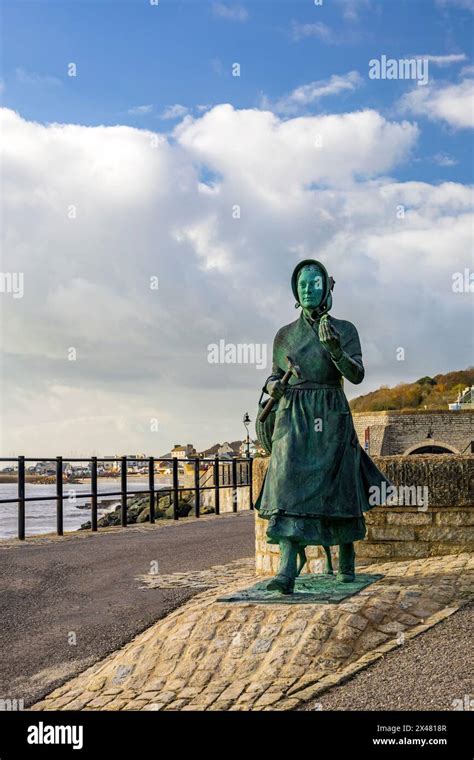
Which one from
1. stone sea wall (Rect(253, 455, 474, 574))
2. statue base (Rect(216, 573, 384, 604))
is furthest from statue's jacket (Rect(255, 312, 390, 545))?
Result: stone sea wall (Rect(253, 455, 474, 574))

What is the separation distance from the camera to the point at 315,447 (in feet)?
22.3

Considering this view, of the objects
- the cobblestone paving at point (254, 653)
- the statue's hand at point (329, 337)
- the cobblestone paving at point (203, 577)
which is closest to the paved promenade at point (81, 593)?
the cobblestone paving at point (203, 577)

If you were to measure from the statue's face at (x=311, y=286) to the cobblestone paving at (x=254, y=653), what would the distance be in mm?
2211

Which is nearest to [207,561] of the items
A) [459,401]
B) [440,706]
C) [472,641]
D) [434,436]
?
[472,641]

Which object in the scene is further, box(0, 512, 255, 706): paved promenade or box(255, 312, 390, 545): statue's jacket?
box(0, 512, 255, 706): paved promenade

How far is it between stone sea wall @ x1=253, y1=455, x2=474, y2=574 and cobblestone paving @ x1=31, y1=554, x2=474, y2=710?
2.10 metres

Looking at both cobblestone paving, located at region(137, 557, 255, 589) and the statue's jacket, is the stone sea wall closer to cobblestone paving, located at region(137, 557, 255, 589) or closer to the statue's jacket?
cobblestone paving, located at region(137, 557, 255, 589)

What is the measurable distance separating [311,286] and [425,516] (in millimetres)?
3147

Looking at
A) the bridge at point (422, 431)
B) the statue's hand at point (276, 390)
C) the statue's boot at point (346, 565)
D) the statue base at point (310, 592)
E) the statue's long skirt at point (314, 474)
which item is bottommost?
the statue base at point (310, 592)

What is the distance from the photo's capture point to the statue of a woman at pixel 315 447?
21.8 ft

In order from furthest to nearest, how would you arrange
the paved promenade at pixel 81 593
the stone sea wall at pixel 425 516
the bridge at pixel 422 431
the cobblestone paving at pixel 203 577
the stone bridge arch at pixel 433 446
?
the bridge at pixel 422 431, the stone bridge arch at pixel 433 446, the cobblestone paving at pixel 203 577, the stone sea wall at pixel 425 516, the paved promenade at pixel 81 593

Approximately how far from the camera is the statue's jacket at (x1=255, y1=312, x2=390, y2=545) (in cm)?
667

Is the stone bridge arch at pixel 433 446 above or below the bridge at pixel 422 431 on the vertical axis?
below

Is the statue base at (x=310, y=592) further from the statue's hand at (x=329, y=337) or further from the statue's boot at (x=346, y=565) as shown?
the statue's hand at (x=329, y=337)
